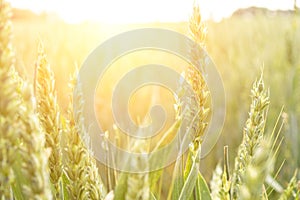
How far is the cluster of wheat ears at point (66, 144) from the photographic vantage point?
0.41m

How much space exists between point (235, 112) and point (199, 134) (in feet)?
10.9

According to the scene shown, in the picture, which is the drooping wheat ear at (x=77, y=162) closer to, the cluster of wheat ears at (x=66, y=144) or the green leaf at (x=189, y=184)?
the cluster of wheat ears at (x=66, y=144)

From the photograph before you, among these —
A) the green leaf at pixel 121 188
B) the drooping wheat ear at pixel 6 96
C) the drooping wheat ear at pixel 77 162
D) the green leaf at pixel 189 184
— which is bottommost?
the green leaf at pixel 189 184

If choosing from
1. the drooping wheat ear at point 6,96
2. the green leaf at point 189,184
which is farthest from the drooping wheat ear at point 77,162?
the green leaf at point 189,184

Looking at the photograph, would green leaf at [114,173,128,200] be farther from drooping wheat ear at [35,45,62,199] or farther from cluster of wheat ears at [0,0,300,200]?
drooping wheat ear at [35,45,62,199]

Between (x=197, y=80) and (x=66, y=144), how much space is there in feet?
0.71

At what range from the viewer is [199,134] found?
2.32 feet

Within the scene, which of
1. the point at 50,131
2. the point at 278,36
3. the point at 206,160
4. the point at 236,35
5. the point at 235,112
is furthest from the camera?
the point at 236,35

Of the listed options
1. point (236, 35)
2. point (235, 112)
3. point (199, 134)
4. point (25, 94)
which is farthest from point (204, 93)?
point (236, 35)

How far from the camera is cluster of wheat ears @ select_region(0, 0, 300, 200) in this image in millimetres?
406

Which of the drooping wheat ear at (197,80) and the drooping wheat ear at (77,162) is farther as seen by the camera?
the drooping wheat ear at (197,80)

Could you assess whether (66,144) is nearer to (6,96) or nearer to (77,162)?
(77,162)

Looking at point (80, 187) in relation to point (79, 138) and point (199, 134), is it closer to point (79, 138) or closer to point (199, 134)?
point (79, 138)

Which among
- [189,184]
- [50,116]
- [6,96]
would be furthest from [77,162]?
[189,184]
